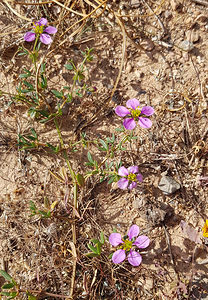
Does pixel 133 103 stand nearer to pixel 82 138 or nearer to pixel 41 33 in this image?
pixel 82 138

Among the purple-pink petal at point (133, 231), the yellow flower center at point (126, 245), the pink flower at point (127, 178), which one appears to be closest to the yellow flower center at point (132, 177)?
the pink flower at point (127, 178)

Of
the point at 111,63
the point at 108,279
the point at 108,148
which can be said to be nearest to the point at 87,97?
the point at 111,63

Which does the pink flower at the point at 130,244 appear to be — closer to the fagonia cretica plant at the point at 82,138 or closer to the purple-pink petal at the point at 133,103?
the fagonia cretica plant at the point at 82,138

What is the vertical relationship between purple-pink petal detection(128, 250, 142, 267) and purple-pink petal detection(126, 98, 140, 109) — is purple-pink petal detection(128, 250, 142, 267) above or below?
below

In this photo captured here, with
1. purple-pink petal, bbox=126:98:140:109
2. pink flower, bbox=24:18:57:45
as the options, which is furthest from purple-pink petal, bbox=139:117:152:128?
pink flower, bbox=24:18:57:45

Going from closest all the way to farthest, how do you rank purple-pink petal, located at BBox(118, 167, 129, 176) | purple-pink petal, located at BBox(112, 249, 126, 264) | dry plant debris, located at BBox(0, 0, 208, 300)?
purple-pink petal, located at BBox(112, 249, 126, 264), purple-pink petal, located at BBox(118, 167, 129, 176), dry plant debris, located at BBox(0, 0, 208, 300)

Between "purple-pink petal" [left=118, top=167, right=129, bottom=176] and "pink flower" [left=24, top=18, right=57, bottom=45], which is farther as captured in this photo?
"pink flower" [left=24, top=18, right=57, bottom=45]

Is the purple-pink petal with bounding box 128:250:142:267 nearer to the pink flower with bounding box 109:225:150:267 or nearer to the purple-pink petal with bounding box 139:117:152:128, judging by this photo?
the pink flower with bounding box 109:225:150:267

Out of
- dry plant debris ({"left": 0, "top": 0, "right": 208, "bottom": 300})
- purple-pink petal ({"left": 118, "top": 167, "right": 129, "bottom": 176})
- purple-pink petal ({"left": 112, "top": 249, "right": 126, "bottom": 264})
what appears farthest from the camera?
dry plant debris ({"left": 0, "top": 0, "right": 208, "bottom": 300})
